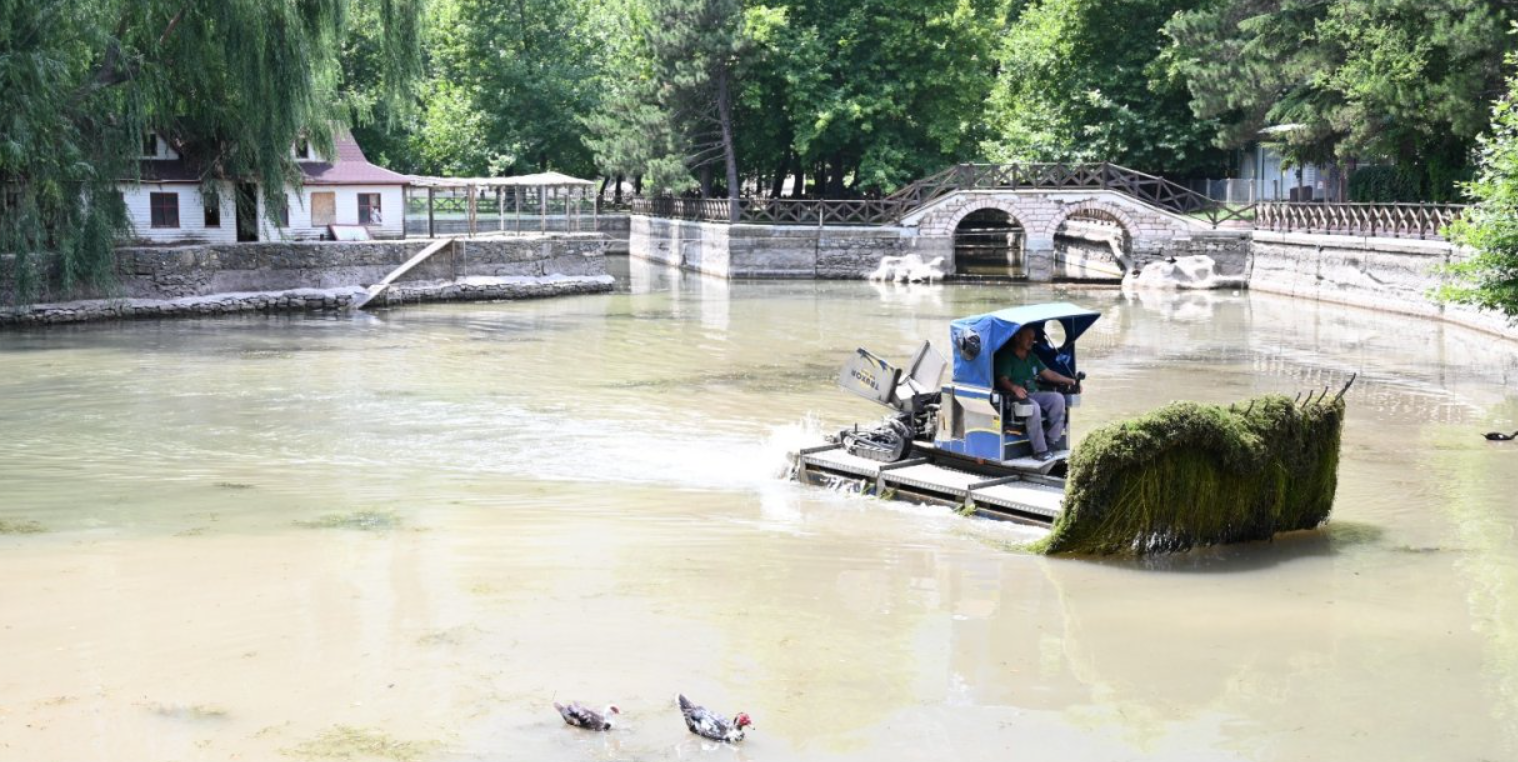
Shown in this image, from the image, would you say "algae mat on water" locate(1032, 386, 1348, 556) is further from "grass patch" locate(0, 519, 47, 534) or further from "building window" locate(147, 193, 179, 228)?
"building window" locate(147, 193, 179, 228)

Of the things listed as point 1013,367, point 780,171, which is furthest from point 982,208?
point 1013,367

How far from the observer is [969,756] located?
8375 millimetres

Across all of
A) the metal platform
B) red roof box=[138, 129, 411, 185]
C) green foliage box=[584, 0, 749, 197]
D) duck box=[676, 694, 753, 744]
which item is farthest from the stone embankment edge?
duck box=[676, 694, 753, 744]

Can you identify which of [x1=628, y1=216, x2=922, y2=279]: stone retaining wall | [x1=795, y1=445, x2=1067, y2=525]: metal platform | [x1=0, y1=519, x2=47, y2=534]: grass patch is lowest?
[x1=0, y1=519, x2=47, y2=534]: grass patch

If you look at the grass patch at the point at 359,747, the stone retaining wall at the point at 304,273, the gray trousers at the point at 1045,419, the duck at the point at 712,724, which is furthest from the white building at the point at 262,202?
→ the duck at the point at 712,724

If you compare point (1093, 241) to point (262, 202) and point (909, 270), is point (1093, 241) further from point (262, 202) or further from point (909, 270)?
point (262, 202)

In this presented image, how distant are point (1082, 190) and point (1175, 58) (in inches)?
187

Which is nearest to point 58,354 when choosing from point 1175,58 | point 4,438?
point 4,438

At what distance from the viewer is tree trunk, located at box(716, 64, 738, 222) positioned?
4934 centimetres

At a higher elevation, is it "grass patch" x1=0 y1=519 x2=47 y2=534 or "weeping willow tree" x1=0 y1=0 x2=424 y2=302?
"weeping willow tree" x1=0 y1=0 x2=424 y2=302

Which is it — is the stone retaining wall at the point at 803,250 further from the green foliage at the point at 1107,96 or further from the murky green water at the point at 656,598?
the murky green water at the point at 656,598

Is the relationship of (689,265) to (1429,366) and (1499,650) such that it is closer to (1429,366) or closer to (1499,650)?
(1429,366)

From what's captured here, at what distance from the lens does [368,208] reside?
42719mm

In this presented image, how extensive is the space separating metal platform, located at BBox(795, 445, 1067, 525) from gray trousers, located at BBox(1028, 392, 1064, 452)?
0.17 meters
